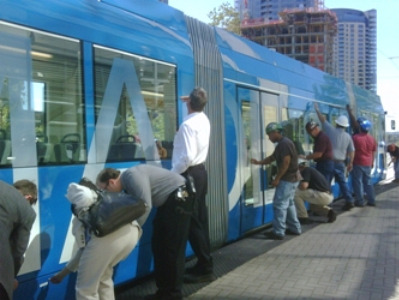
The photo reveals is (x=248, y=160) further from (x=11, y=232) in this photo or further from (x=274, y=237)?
(x=11, y=232)

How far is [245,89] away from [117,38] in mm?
2821

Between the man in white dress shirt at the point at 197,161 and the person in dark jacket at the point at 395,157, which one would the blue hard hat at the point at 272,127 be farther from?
the person in dark jacket at the point at 395,157

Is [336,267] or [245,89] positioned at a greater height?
[245,89]

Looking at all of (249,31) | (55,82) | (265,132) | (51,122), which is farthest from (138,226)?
(249,31)

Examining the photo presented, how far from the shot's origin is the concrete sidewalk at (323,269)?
482 centimetres

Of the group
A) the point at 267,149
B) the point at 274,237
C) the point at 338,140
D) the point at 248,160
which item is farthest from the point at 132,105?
A: the point at 338,140

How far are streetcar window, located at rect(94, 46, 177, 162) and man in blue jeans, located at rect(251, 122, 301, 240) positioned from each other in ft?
7.84

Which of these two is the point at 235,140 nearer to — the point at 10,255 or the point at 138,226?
the point at 138,226

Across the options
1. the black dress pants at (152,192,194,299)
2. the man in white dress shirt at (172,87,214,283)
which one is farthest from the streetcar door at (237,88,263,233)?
the black dress pants at (152,192,194,299)

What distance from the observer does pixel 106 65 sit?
419cm

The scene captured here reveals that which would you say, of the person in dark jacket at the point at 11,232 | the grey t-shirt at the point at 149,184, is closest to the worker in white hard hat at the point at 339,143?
the grey t-shirt at the point at 149,184

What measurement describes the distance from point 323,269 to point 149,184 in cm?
266

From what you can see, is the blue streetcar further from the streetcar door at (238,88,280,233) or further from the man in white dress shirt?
the man in white dress shirt

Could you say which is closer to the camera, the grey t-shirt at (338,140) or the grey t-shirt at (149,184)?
the grey t-shirt at (149,184)
